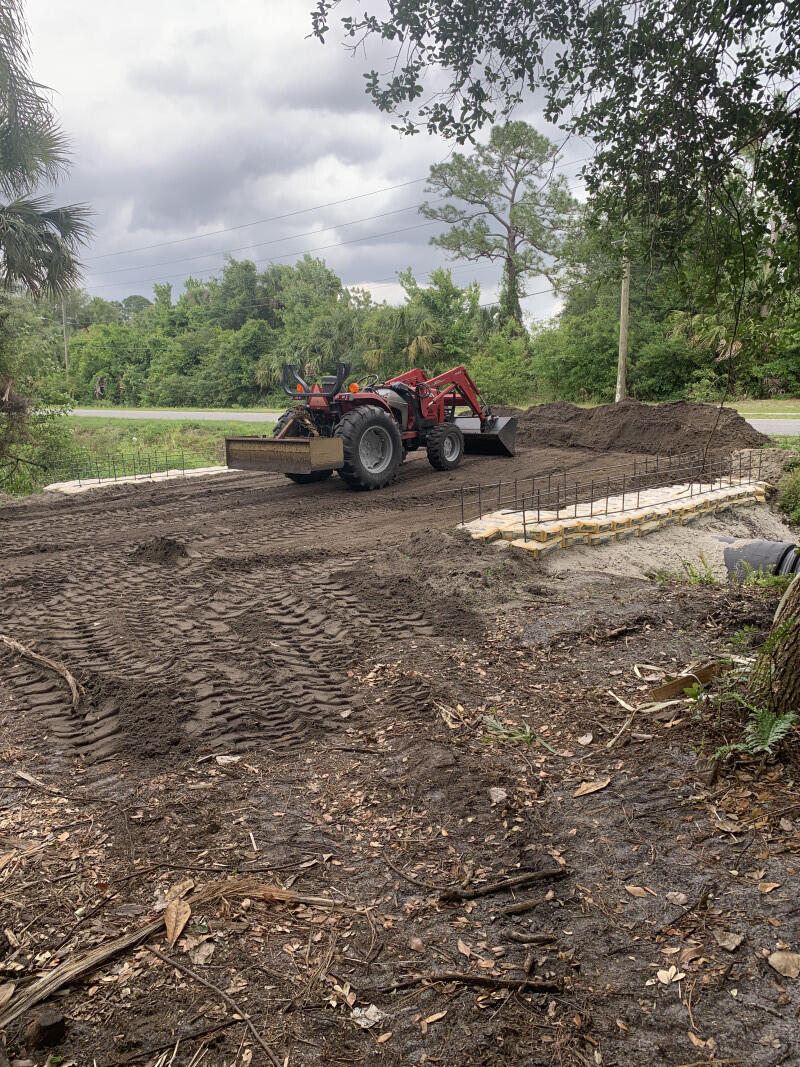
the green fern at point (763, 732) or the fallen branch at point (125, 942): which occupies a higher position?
the green fern at point (763, 732)

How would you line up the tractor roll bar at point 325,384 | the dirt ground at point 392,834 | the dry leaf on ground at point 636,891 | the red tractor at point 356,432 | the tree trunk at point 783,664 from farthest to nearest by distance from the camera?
the tractor roll bar at point 325,384, the red tractor at point 356,432, the tree trunk at point 783,664, the dry leaf on ground at point 636,891, the dirt ground at point 392,834

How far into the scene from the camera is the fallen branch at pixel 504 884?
3.11m

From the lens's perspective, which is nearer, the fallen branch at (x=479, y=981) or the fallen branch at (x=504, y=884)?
the fallen branch at (x=479, y=981)

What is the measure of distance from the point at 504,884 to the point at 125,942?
4.77ft

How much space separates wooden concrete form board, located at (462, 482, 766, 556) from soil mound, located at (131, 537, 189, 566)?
3245 mm

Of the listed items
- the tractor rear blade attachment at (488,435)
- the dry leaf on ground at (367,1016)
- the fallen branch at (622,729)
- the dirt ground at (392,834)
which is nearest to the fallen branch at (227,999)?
the dirt ground at (392,834)

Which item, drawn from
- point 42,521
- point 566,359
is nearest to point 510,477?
point 42,521

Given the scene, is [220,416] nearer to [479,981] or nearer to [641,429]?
[641,429]

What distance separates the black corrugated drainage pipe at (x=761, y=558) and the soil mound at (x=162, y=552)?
230 inches

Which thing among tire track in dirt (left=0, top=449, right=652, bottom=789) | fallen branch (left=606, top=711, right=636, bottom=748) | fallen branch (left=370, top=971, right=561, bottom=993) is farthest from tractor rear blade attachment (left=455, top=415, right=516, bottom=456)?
fallen branch (left=370, top=971, right=561, bottom=993)

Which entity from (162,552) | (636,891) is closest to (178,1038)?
(636,891)

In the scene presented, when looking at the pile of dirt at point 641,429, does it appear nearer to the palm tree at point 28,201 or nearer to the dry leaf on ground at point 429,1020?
the palm tree at point 28,201

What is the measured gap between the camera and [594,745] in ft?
14.0

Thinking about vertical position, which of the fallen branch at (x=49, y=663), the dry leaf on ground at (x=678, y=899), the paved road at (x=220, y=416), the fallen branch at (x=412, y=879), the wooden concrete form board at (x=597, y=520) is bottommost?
the fallen branch at (x=412, y=879)
